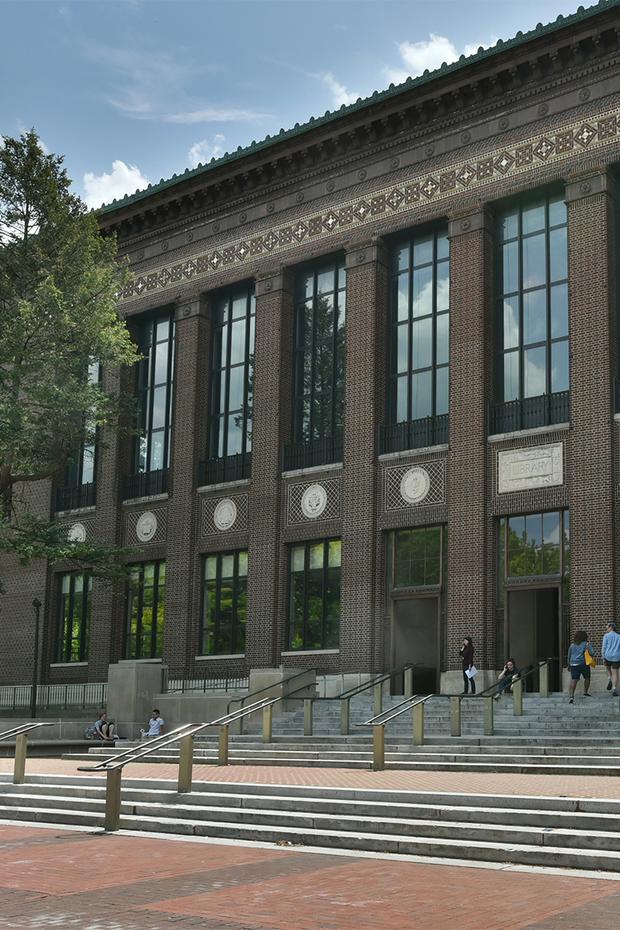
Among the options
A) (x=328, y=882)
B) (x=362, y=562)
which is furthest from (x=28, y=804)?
(x=362, y=562)

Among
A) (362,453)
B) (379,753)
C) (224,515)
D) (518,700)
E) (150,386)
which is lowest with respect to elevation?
(379,753)

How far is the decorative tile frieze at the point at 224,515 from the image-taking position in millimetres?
35469

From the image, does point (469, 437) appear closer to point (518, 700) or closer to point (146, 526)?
point (518, 700)

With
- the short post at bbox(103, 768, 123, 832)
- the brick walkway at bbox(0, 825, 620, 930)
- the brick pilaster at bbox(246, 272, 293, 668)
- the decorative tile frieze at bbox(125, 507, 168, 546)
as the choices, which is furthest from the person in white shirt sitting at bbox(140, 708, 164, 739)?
the brick walkway at bbox(0, 825, 620, 930)

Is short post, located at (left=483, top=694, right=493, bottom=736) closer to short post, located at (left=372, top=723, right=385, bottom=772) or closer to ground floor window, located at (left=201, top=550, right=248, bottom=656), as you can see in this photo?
short post, located at (left=372, top=723, right=385, bottom=772)

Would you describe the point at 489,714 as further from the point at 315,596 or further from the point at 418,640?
the point at 315,596

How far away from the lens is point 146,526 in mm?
38000

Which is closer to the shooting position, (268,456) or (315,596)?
(315,596)

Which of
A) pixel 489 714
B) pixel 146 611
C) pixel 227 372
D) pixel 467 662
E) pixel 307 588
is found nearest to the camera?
pixel 489 714

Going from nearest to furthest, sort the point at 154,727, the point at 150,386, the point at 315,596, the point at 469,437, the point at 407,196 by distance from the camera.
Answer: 1. the point at 154,727
2. the point at 469,437
3. the point at 407,196
4. the point at 315,596
5. the point at 150,386

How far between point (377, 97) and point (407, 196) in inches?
110

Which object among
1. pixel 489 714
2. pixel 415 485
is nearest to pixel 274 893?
pixel 489 714

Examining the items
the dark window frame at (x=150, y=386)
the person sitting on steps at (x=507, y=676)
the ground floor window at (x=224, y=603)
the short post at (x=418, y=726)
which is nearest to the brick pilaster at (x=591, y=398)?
the person sitting on steps at (x=507, y=676)

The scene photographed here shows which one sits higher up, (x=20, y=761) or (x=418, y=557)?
(x=418, y=557)
